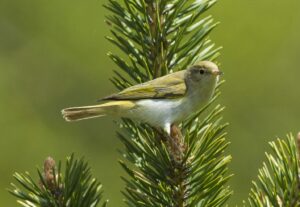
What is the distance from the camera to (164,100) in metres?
2.76

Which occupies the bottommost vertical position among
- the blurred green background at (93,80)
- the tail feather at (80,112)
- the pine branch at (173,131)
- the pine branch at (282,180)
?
the pine branch at (282,180)

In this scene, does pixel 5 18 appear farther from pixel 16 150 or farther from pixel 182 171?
pixel 182 171

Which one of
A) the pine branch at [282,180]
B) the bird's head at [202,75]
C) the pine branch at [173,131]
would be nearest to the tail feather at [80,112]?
the bird's head at [202,75]

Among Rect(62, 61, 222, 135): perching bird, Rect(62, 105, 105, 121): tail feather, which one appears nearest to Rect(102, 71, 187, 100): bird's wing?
Rect(62, 61, 222, 135): perching bird

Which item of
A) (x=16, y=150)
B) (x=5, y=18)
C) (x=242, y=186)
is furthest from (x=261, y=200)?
(x=5, y=18)

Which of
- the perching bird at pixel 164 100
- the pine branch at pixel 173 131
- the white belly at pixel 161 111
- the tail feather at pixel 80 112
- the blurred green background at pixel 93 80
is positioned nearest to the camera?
the pine branch at pixel 173 131

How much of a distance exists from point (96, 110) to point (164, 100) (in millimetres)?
227

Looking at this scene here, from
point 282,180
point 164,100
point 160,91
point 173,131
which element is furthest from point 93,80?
point 282,180

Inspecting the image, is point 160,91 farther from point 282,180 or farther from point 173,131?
point 282,180

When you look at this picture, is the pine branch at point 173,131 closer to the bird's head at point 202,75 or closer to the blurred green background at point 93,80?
the bird's head at point 202,75

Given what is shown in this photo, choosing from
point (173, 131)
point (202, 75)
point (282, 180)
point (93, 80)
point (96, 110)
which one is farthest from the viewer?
point (93, 80)

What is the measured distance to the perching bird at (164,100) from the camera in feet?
7.83

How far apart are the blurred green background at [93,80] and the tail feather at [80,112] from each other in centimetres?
361

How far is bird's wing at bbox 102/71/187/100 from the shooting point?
2.37m
